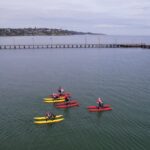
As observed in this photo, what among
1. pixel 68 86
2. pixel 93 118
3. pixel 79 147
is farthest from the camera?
pixel 68 86

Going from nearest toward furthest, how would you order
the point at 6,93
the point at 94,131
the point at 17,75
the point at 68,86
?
1. the point at 94,131
2. the point at 6,93
3. the point at 68,86
4. the point at 17,75

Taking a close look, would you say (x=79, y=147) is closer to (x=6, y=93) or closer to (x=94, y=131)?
(x=94, y=131)

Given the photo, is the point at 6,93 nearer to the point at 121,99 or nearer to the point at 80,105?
the point at 80,105

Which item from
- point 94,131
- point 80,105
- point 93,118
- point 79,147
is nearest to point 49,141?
point 79,147

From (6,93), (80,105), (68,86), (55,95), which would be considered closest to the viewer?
(80,105)

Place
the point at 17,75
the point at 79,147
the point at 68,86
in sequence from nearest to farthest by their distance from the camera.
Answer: the point at 79,147 < the point at 68,86 < the point at 17,75

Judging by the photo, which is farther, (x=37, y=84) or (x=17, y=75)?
(x=17, y=75)

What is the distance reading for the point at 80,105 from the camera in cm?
4019

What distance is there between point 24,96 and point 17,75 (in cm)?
2063

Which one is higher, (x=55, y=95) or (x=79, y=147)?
(x=55, y=95)

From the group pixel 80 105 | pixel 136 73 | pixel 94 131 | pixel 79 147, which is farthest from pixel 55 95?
pixel 136 73

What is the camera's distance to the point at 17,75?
212 feet

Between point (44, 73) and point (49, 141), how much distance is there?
3957 centimetres

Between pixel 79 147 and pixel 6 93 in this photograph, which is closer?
pixel 79 147
